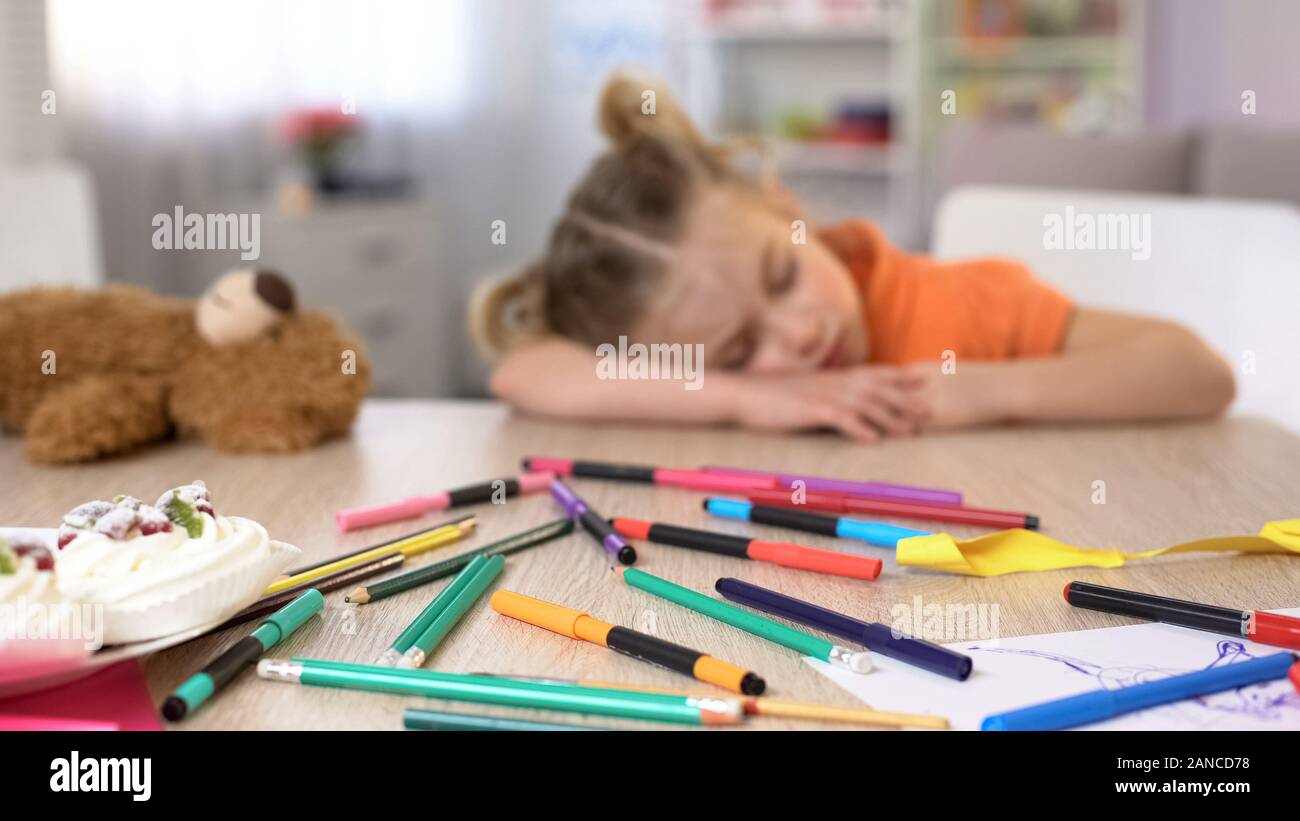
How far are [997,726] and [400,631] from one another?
0.27m

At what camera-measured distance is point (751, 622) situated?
51cm

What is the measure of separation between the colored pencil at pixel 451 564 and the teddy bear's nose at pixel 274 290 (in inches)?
14.2

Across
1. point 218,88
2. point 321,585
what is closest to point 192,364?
point 321,585

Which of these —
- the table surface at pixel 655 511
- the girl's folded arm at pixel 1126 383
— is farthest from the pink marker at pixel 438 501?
the girl's folded arm at pixel 1126 383

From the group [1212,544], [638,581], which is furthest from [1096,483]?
[638,581]

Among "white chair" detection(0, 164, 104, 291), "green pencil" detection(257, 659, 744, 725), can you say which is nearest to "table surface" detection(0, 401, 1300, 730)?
"green pencil" detection(257, 659, 744, 725)

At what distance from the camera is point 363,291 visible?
10.4 ft

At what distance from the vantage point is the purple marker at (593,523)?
0.62 m

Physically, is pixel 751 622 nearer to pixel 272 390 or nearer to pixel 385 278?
pixel 272 390

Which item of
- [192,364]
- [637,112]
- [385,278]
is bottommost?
[192,364]

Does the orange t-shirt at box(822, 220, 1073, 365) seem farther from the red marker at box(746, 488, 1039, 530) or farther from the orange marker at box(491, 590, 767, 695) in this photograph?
the orange marker at box(491, 590, 767, 695)

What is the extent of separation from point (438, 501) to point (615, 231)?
0.49 meters

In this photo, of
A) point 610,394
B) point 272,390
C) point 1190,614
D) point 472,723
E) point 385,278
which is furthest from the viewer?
point 385,278

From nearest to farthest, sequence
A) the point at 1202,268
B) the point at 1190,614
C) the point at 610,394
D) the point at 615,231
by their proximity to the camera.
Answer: the point at 1190,614, the point at 610,394, the point at 615,231, the point at 1202,268
